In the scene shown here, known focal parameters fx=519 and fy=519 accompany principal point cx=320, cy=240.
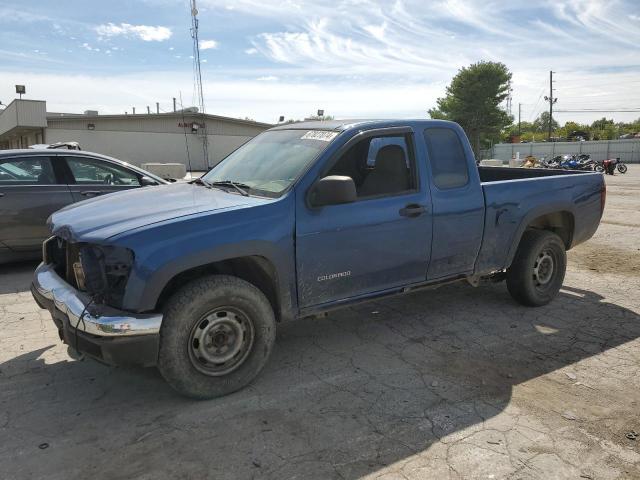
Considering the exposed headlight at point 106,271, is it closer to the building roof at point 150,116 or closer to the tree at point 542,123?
the building roof at point 150,116

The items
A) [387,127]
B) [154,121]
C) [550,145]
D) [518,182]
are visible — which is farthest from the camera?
[550,145]

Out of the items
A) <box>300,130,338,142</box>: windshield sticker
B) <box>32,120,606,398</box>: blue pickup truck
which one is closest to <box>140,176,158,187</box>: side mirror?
<box>32,120,606,398</box>: blue pickup truck

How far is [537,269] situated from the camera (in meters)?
5.35

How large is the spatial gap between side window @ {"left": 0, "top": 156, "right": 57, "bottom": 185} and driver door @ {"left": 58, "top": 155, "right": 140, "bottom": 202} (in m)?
0.22

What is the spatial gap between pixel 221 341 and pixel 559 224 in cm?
394

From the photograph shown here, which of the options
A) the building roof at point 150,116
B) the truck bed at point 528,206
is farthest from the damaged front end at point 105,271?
the building roof at point 150,116

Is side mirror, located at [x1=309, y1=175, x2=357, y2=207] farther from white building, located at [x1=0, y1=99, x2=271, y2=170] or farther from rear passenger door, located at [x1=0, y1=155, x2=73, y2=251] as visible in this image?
white building, located at [x1=0, y1=99, x2=271, y2=170]

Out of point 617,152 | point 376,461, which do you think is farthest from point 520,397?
point 617,152

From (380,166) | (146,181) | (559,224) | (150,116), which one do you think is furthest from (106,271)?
(150,116)

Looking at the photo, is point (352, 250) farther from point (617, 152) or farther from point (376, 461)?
point (617, 152)

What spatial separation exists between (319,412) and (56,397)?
1.80m

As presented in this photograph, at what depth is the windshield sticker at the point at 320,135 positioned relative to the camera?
157 inches

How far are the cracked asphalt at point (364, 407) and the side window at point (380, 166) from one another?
4.45 ft

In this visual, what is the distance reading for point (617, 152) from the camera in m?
51.1
